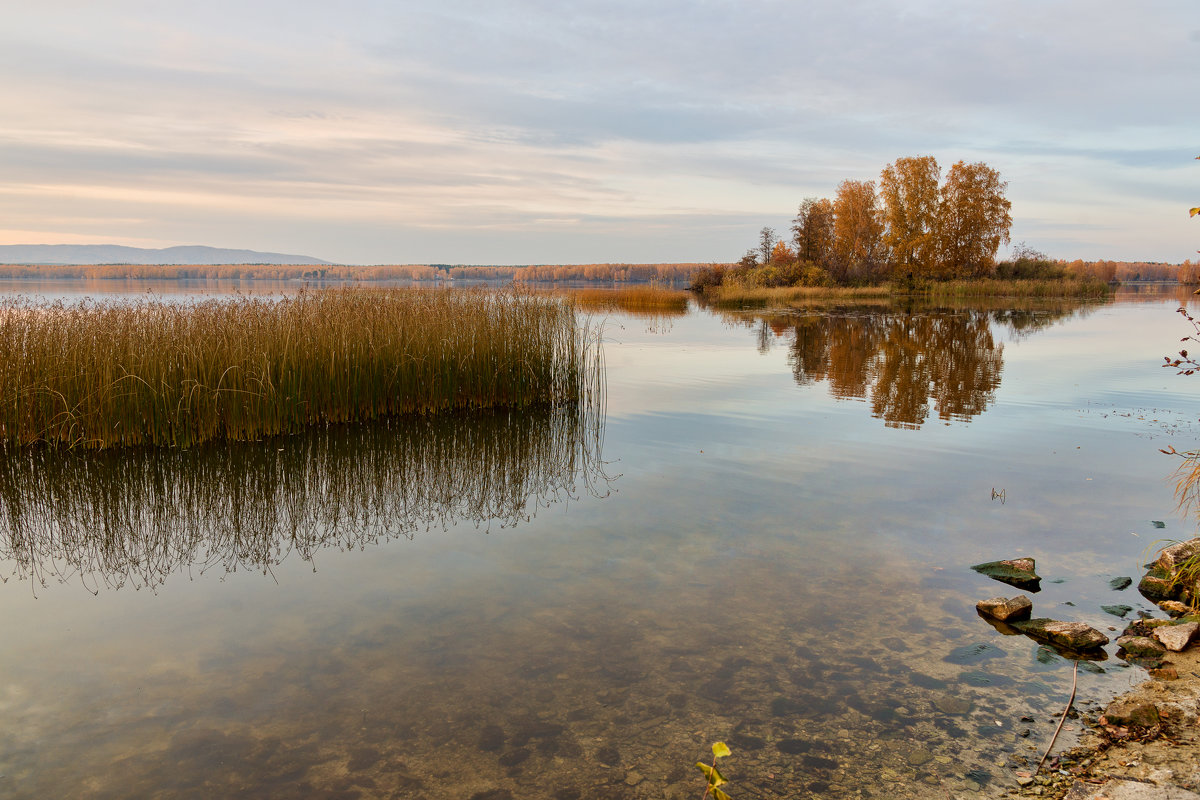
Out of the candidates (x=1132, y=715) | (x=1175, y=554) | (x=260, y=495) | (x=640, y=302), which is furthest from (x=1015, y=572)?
(x=640, y=302)

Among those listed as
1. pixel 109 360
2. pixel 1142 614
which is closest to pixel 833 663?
pixel 1142 614

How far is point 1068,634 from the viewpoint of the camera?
13.0 feet

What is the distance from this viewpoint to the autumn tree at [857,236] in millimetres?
50031

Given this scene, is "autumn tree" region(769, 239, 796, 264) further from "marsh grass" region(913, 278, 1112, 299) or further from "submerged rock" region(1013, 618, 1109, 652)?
"submerged rock" region(1013, 618, 1109, 652)

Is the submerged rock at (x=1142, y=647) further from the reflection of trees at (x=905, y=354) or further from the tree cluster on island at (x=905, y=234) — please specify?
the tree cluster on island at (x=905, y=234)

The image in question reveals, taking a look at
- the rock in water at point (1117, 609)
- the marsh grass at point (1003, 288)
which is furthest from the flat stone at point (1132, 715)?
the marsh grass at point (1003, 288)

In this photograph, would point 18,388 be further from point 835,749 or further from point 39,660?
point 835,749

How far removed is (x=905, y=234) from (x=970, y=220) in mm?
4475

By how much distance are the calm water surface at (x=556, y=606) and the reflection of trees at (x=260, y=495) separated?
0.13 ft

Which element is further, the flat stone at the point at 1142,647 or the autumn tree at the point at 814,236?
the autumn tree at the point at 814,236

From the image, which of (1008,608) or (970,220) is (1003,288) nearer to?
(970,220)

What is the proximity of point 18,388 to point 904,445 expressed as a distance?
9.83m

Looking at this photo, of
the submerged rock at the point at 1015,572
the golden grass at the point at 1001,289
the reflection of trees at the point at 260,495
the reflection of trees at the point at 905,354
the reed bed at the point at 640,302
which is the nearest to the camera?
the submerged rock at the point at 1015,572

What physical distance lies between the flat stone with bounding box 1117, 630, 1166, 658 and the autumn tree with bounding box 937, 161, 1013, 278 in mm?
50173
